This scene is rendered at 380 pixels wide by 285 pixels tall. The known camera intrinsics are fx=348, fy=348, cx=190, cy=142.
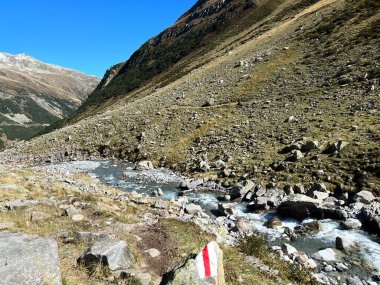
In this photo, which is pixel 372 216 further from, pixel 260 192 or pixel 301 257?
pixel 260 192

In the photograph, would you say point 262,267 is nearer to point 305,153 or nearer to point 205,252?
point 205,252

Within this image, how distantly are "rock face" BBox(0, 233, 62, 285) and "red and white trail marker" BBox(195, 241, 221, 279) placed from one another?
3.84 meters

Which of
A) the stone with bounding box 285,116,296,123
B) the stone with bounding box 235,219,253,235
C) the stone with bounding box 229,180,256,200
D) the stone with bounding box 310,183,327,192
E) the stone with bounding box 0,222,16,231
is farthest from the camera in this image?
the stone with bounding box 285,116,296,123

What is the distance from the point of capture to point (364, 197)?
21.1 metres

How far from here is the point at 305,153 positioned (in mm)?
28328

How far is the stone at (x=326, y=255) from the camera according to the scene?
15.1m

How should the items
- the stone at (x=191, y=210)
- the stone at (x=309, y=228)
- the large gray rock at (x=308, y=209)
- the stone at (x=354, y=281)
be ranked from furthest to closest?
the stone at (x=191, y=210), the large gray rock at (x=308, y=209), the stone at (x=309, y=228), the stone at (x=354, y=281)

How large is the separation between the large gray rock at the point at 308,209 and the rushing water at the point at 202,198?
0.54m

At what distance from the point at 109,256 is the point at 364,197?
16431 millimetres

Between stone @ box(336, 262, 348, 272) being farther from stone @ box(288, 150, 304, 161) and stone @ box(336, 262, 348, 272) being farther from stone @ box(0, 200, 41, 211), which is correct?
stone @ box(0, 200, 41, 211)

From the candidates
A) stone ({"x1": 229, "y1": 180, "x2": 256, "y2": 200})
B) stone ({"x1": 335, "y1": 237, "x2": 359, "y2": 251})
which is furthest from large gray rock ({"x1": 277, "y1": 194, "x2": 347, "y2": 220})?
stone ({"x1": 229, "y1": 180, "x2": 256, "y2": 200})

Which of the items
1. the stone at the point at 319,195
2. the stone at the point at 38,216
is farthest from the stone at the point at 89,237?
the stone at the point at 319,195

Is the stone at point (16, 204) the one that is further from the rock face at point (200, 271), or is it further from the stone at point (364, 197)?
the stone at point (364, 197)

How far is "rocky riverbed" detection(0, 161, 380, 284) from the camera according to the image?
37.6ft
